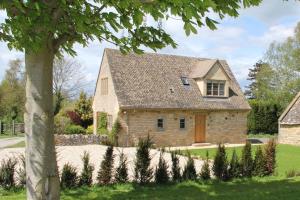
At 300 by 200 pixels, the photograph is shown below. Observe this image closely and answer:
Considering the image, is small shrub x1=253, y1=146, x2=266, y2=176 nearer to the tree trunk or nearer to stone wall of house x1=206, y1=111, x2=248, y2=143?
the tree trunk

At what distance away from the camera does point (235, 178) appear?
14.4 m

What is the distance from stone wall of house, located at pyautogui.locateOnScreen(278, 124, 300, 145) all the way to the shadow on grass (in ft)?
68.6

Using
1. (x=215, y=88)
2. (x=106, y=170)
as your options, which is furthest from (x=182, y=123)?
(x=106, y=170)

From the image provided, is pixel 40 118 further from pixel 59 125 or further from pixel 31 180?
pixel 59 125

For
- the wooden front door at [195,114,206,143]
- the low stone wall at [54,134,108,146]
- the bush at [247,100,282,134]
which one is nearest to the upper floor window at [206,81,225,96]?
the wooden front door at [195,114,206,143]

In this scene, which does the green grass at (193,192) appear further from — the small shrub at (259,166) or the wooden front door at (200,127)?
the wooden front door at (200,127)

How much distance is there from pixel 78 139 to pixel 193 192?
2009 cm

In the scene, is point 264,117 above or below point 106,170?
above

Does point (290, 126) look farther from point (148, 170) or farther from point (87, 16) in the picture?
point (87, 16)

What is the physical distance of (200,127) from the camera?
107 ft

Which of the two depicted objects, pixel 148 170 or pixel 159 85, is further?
pixel 159 85

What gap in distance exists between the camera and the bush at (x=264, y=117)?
41.3 meters

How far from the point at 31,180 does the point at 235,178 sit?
8.94m

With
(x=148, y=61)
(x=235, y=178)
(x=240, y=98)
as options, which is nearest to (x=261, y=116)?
(x=240, y=98)
